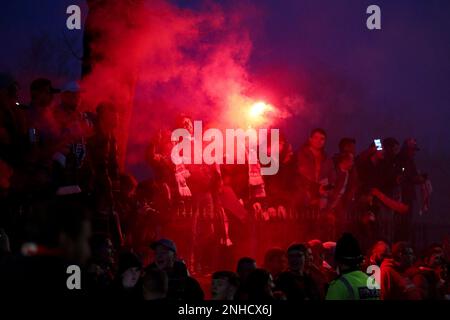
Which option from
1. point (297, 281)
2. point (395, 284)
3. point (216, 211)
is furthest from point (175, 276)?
point (216, 211)

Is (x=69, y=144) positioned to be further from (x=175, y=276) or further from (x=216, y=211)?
(x=216, y=211)

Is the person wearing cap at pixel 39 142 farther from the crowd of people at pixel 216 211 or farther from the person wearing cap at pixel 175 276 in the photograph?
the person wearing cap at pixel 175 276

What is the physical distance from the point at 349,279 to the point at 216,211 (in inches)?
177

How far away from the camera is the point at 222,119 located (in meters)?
12.1

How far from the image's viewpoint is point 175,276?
7129mm

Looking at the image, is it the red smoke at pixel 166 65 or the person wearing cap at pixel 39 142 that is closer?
the person wearing cap at pixel 39 142

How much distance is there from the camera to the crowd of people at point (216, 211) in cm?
705

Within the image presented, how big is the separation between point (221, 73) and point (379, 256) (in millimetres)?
4349

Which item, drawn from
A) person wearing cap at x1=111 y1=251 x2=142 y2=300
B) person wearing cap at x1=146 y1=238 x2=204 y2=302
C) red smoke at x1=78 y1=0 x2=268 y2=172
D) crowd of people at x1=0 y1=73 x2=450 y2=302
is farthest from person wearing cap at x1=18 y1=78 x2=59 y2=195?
red smoke at x1=78 y1=0 x2=268 y2=172

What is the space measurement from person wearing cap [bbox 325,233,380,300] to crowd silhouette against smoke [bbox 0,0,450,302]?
64 centimetres

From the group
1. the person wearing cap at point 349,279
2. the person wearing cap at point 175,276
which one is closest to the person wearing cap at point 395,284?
the person wearing cap at point 349,279

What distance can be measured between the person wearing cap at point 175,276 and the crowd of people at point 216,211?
11 millimetres

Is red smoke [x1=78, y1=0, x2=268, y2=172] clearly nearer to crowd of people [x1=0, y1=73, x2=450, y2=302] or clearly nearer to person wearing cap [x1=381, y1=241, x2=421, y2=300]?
crowd of people [x1=0, y1=73, x2=450, y2=302]

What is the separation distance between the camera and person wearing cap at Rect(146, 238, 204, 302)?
689 centimetres
